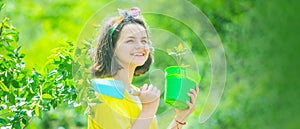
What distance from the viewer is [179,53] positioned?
4.05ft

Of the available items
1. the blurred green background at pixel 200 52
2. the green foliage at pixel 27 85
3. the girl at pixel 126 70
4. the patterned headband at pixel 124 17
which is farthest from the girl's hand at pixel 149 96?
the blurred green background at pixel 200 52

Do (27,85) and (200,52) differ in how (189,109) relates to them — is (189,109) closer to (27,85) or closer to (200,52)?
(27,85)

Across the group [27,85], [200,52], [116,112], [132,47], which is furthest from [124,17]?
[200,52]

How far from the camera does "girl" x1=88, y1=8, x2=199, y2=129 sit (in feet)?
3.92

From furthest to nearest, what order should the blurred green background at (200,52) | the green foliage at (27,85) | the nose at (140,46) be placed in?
the blurred green background at (200,52)
the green foliage at (27,85)
the nose at (140,46)

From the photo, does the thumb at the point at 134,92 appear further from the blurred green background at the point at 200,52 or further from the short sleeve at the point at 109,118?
the blurred green background at the point at 200,52

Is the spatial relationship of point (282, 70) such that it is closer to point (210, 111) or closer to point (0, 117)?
point (210, 111)

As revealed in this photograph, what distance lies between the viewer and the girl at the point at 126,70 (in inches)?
47.1

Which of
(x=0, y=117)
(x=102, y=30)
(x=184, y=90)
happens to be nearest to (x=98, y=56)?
(x=102, y=30)

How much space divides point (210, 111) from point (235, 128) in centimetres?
161

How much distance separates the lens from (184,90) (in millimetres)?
1222

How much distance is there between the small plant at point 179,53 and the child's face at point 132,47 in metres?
0.05

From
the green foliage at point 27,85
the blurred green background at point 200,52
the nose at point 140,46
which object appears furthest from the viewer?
the blurred green background at point 200,52

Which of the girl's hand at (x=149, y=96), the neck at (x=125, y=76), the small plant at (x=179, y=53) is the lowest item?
the girl's hand at (x=149, y=96)
